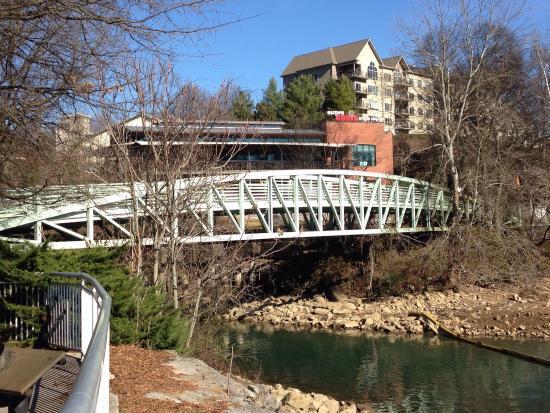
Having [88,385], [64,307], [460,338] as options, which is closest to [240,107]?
[460,338]

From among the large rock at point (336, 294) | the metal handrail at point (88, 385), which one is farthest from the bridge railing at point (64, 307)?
the large rock at point (336, 294)

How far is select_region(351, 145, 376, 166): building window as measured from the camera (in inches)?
1917

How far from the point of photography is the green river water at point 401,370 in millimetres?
16844

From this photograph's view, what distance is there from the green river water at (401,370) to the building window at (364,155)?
938 inches

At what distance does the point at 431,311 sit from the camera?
29.8 metres

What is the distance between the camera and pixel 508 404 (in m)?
16.4

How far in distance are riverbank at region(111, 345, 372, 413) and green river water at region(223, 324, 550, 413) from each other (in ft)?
21.3

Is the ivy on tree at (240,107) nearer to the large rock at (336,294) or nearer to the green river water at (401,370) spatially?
the green river water at (401,370)

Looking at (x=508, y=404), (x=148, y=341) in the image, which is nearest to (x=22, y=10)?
(x=148, y=341)

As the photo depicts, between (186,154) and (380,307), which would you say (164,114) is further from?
(380,307)

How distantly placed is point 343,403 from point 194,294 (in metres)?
4.75

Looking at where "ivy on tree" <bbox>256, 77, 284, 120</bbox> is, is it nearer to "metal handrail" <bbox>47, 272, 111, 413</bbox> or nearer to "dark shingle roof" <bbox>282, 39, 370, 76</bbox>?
"dark shingle roof" <bbox>282, 39, 370, 76</bbox>

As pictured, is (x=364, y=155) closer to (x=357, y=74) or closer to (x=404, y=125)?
(x=404, y=125)

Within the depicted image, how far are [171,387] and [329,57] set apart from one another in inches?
2556
